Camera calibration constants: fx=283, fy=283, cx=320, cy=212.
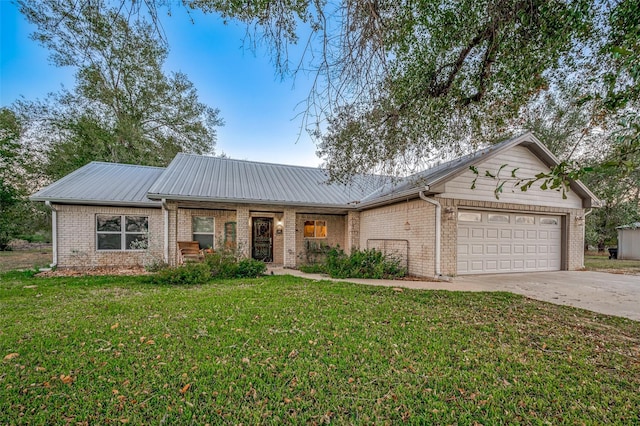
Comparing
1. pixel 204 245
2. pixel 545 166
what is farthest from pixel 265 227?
pixel 545 166

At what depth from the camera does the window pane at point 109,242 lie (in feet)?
33.9

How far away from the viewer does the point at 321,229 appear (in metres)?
12.7

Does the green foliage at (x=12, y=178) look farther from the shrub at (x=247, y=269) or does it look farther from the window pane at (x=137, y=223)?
the shrub at (x=247, y=269)

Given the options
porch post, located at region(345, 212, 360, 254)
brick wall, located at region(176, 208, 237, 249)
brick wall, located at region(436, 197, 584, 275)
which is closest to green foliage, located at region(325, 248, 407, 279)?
brick wall, located at region(436, 197, 584, 275)

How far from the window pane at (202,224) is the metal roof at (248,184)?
1.51 meters

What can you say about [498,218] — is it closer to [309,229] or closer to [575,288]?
[575,288]

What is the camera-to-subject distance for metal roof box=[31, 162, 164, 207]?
9.52 metres

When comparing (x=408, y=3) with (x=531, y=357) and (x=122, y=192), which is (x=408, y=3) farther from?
(x=122, y=192)

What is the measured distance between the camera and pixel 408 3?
A: 4.16m

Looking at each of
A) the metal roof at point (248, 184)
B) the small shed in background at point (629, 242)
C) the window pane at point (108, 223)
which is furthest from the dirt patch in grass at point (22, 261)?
the small shed in background at point (629, 242)

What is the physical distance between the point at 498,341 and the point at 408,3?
15.9ft

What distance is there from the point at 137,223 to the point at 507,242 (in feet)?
43.3

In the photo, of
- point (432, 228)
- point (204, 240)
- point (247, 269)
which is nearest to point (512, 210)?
point (432, 228)

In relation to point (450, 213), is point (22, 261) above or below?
below
